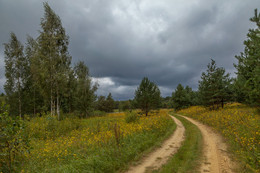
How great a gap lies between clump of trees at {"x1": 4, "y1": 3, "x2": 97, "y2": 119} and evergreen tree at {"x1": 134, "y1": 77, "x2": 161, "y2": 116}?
1132 centimetres

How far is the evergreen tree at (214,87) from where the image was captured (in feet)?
69.7

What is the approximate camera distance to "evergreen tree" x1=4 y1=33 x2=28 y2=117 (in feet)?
82.6

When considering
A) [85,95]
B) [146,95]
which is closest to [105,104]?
[85,95]

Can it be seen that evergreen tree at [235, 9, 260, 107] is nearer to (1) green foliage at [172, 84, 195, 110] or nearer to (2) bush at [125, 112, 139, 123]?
(2) bush at [125, 112, 139, 123]

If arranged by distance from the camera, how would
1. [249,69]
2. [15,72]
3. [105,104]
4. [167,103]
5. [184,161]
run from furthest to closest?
1. [105,104]
2. [167,103]
3. [15,72]
4. [249,69]
5. [184,161]

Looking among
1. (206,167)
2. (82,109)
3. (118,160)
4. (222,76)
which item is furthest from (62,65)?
(222,76)

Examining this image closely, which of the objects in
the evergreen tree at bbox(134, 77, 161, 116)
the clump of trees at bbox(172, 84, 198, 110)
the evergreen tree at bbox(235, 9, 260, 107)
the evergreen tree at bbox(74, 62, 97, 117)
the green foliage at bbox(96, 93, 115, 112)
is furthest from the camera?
the green foliage at bbox(96, 93, 115, 112)

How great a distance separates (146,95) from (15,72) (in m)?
26.5

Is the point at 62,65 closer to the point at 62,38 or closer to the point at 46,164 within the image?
the point at 62,38

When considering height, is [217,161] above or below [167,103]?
below

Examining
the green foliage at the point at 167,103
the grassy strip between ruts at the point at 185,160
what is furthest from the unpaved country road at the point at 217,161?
the green foliage at the point at 167,103

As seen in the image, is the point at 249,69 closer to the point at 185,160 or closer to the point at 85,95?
the point at 185,160

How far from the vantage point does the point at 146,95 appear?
20.9 metres

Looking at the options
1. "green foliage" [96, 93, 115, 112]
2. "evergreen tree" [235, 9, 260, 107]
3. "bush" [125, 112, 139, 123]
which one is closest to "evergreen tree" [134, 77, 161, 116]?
"bush" [125, 112, 139, 123]
